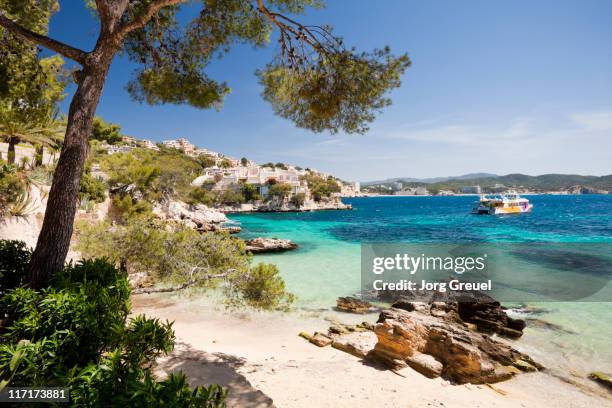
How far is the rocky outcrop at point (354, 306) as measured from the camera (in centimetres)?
1084

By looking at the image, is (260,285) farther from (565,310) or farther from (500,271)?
(500,271)

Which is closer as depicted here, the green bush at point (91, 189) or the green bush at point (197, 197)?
the green bush at point (91, 189)

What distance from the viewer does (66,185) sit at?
346 cm

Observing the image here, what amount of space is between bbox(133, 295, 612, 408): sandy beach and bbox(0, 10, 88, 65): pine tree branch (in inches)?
180

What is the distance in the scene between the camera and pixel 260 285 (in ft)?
19.2

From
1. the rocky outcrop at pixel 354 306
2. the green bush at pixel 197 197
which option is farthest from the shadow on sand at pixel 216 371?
the green bush at pixel 197 197

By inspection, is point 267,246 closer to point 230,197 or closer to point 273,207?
point 230,197

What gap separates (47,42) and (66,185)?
1.85 metres

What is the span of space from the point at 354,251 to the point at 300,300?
12362 millimetres

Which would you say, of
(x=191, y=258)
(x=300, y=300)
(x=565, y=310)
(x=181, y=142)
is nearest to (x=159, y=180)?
(x=300, y=300)

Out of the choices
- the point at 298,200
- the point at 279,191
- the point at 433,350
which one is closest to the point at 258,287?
the point at 433,350

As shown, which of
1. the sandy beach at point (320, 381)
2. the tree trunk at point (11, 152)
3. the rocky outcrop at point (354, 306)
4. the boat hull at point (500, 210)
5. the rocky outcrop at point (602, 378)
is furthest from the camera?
the boat hull at point (500, 210)

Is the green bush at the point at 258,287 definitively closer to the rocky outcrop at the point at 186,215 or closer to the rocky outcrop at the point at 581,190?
the rocky outcrop at the point at 186,215

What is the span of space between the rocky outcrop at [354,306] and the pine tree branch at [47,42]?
1014 cm
